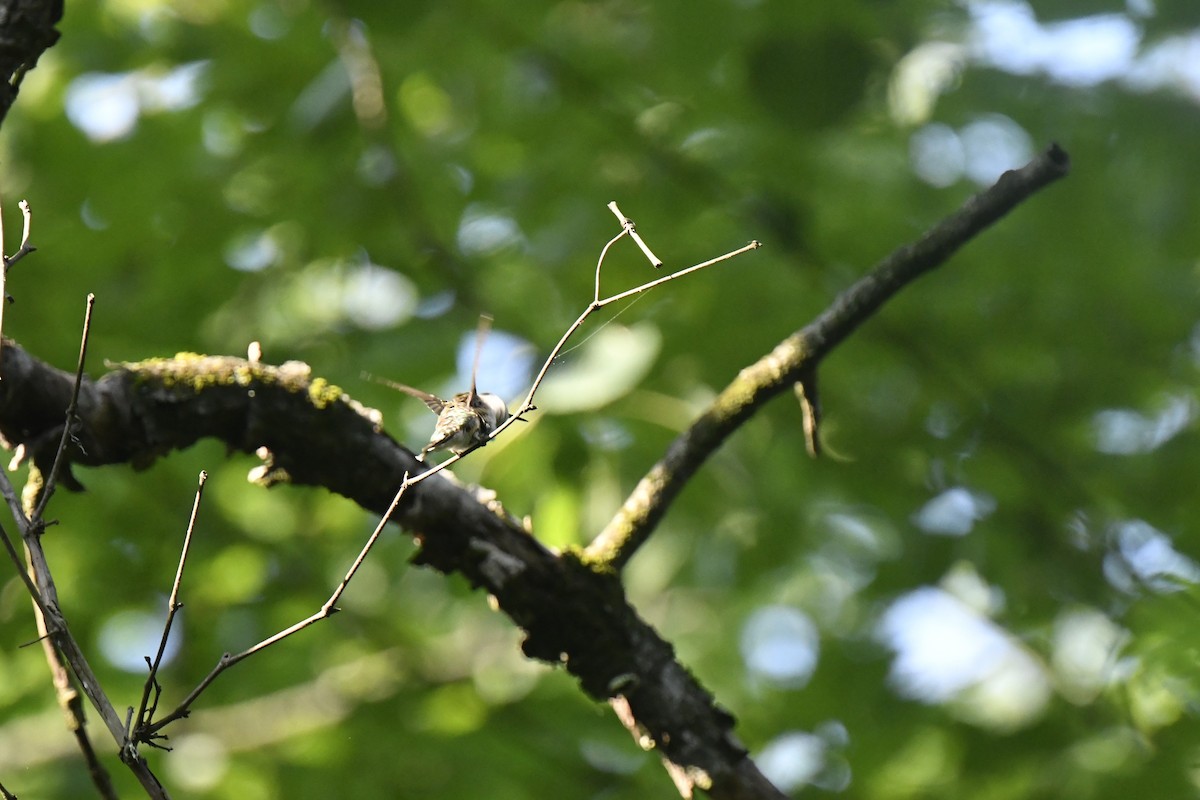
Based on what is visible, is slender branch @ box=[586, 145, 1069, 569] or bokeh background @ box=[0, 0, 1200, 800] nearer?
slender branch @ box=[586, 145, 1069, 569]

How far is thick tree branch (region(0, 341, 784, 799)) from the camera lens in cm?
155

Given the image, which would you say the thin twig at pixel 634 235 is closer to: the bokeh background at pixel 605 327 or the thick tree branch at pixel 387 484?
the thick tree branch at pixel 387 484

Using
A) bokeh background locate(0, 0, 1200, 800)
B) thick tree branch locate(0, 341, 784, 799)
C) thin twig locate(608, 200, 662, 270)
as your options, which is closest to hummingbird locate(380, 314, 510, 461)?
thick tree branch locate(0, 341, 784, 799)

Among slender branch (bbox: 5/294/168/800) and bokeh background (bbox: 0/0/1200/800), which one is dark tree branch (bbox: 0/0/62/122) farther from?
bokeh background (bbox: 0/0/1200/800)

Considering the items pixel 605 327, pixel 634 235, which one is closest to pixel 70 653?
pixel 634 235

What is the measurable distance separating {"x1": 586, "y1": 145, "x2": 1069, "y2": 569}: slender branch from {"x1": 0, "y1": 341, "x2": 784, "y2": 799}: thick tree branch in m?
0.13

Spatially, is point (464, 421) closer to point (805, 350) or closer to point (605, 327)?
point (805, 350)

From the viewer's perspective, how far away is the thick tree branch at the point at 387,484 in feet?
5.10

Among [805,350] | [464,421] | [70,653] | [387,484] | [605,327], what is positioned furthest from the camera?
[605,327]

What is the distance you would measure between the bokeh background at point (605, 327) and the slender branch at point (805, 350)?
0.74 m

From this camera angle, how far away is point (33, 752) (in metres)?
3.54

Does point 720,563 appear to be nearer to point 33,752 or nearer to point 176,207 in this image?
point 176,207

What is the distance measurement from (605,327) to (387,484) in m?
1.25

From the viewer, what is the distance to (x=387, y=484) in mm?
1695
